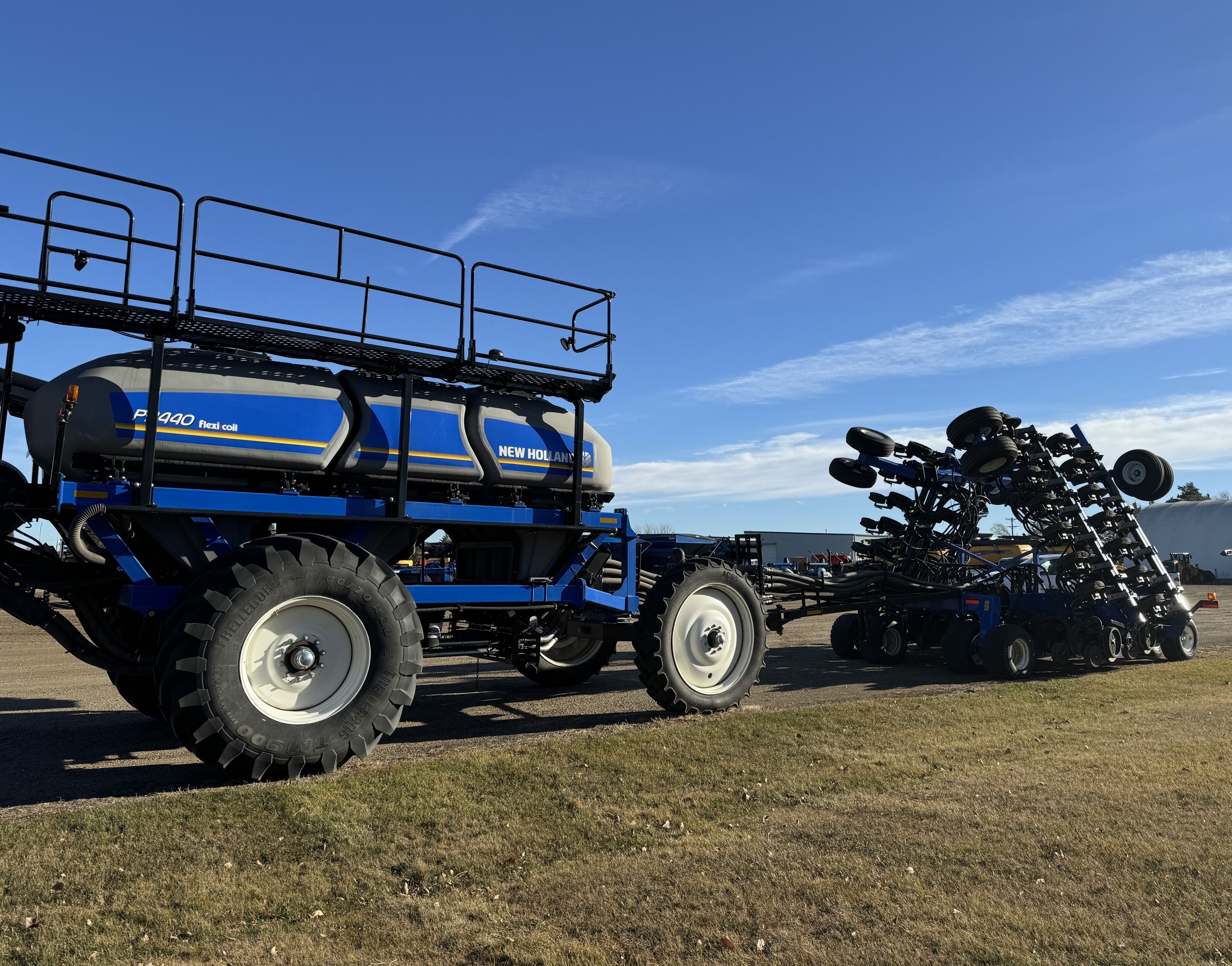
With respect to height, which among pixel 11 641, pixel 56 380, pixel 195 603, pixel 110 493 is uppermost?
pixel 56 380

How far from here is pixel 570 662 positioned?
12.0 m

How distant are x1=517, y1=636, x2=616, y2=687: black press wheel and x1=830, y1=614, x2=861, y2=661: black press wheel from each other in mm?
5435

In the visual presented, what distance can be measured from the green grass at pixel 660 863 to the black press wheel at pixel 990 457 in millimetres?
7118

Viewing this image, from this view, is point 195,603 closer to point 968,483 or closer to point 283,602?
point 283,602

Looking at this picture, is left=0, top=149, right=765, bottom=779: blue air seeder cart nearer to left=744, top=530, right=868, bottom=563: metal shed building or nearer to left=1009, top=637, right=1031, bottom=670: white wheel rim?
left=1009, top=637, right=1031, bottom=670: white wheel rim

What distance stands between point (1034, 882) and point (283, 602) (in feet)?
17.7

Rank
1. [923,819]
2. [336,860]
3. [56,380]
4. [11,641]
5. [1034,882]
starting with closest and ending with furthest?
[1034,882], [336,860], [923,819], [56,380], [11,641]

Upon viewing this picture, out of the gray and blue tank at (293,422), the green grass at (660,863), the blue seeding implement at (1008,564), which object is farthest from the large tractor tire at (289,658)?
the blue seeding implement at (1008,564)

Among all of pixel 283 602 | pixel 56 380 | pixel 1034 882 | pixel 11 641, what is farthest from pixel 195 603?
pixel 11 641

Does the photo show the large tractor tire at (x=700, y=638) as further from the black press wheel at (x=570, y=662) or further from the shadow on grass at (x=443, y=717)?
the black press wheel at (x=570, y=662)

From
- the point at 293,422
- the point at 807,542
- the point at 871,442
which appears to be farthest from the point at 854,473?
the point at 807,542

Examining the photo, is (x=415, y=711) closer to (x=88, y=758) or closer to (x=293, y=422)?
(x=88, y=758)

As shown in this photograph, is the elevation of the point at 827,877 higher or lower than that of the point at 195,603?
lower

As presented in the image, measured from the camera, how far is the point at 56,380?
23.1 ft
